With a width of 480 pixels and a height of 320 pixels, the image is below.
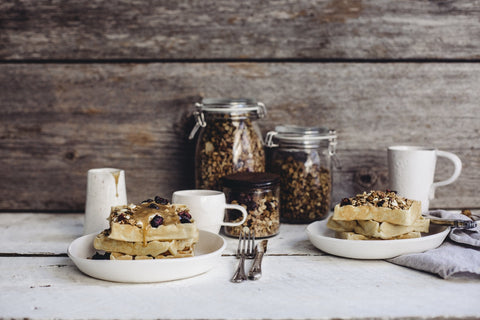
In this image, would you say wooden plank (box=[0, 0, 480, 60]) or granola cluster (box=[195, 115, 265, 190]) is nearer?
granola cluster (box=[195, 115, 265, 190])

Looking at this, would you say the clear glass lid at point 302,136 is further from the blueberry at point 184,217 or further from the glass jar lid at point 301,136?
the blueberry at point 184,217

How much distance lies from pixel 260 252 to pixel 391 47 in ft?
2.37

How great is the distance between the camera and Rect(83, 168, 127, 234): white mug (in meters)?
1.08

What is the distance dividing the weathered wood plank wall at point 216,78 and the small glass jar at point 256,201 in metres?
0.31

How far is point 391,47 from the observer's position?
52.8 inches

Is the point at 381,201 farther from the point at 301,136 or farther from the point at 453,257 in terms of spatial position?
the point at 301,136

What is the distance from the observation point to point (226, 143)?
120cm

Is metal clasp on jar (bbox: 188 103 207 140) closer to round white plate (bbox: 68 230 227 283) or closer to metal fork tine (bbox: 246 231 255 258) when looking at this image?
metal fork tine (bbox: 246 231 255 258)

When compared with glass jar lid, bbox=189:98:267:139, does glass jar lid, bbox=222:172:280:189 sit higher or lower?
lower

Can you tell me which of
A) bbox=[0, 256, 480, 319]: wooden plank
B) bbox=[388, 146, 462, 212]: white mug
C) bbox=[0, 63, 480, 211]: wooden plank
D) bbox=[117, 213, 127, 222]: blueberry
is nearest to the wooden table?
bbox=[0, 256, 480, 319]: wooden plank

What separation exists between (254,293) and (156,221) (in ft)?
0.69

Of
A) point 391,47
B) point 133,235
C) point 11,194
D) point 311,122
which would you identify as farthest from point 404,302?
point 11,194

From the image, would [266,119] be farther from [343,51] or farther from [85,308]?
[85,308]

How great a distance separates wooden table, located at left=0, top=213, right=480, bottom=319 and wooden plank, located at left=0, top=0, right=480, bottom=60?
23.9 inches
